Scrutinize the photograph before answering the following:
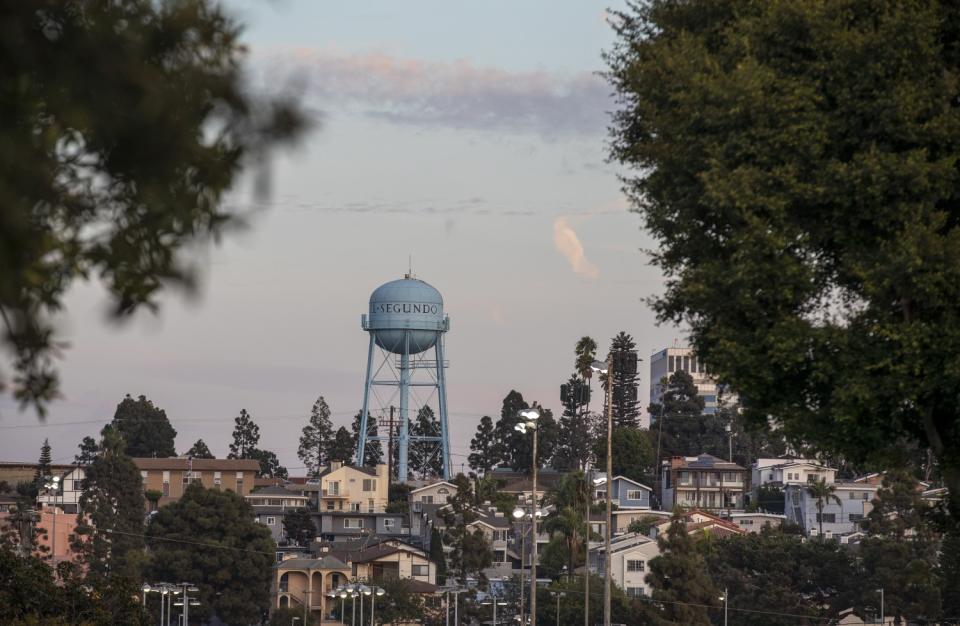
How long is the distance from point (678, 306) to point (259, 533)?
84.5 m

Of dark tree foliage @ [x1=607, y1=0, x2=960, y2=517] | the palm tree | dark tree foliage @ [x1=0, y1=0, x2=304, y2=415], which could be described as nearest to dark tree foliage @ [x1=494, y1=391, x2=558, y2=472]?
the palm tree

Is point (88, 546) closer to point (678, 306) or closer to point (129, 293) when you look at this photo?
point (678, 306)

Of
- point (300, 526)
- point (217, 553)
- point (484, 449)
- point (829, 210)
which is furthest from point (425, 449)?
point (829, 210)

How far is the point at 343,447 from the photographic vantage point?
590 ft

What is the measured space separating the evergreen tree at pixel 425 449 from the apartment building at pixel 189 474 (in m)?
28.5

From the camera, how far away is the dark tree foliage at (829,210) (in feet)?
55.1

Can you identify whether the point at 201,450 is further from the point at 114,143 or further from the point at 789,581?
the point at 114,143

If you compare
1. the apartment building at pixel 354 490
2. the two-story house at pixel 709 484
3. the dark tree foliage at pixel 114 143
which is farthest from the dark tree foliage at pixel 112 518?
the dark tree foliage at pixel 114 143

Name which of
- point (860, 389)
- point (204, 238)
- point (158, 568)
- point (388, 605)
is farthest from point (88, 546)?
point (204, 238)

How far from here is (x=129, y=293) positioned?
7496 mm

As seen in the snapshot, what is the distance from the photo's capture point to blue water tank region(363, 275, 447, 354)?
135625 mm

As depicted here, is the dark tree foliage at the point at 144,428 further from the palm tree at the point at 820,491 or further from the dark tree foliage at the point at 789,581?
the dark tree foliage at the point at 789,581

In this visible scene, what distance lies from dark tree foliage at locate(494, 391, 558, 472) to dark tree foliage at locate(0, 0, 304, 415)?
158414 mm

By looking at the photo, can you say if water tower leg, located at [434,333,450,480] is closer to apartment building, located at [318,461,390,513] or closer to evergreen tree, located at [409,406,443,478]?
apartment building, located at [318,461,390,513]
